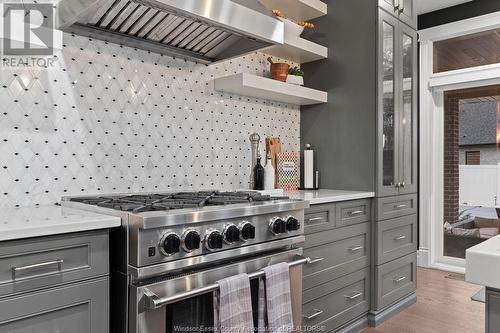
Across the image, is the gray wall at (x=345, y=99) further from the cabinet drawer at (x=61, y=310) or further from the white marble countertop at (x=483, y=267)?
the cabinet drawer at (x=61, y=310)

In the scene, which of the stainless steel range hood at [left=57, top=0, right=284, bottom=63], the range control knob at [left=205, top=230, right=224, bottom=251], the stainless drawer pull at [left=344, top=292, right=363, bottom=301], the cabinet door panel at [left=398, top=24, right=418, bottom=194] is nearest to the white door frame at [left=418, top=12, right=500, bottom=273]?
the cabinet door panel at [left=398, top=24, right=418, bottom=194]

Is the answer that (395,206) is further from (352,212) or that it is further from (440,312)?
(440,312)

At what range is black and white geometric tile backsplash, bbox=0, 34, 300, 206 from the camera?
1742 mm

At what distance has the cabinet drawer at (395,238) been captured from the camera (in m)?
2.73

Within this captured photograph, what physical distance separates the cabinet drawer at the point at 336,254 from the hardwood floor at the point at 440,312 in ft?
1.69

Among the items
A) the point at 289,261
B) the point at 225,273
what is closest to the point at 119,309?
the point at 225,273

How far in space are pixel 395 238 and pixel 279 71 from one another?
1505 millimetres

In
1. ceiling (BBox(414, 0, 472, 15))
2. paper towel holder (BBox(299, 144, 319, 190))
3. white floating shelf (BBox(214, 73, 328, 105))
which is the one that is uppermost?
ceiling (BBox(414, 0, 472, 15))

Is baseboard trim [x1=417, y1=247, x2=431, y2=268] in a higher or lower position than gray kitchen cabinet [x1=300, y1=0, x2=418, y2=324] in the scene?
lower

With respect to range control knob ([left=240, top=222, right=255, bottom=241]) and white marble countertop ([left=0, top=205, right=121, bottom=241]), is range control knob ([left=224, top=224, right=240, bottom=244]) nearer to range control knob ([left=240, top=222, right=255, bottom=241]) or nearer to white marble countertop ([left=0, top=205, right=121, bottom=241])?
range control knob ([left=240, top=222, right=255, bottom=241])

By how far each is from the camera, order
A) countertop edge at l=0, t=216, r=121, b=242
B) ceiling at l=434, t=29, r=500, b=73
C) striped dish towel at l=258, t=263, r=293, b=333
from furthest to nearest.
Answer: ceiling at l=434, t=29, r=500, b=73, striped dish towel at l=258, t=263, r=293, b=333, countertop edge at l=0, t=216, r=121, b=242

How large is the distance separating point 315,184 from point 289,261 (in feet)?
3.85

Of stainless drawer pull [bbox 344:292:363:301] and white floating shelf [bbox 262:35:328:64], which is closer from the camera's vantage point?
stainless drawer pull [bbox 344:292:363:301]

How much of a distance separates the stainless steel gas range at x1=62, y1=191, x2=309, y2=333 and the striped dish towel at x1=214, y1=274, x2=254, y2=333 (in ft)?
0.16
